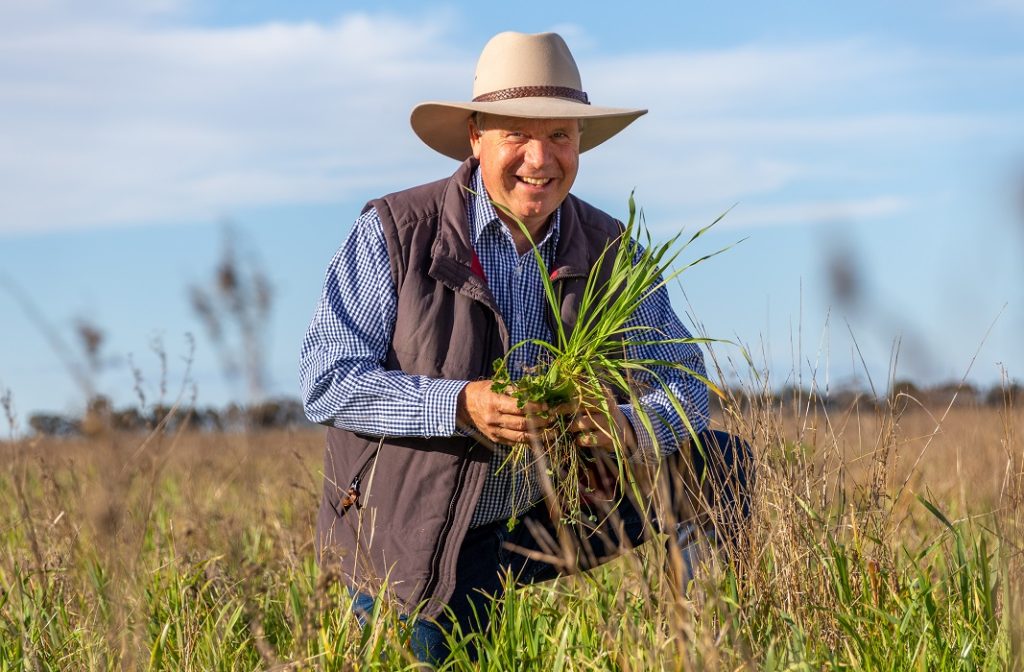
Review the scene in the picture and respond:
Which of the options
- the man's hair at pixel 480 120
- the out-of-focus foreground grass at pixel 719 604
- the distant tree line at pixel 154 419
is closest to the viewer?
the distant tree line at pixel 154 419

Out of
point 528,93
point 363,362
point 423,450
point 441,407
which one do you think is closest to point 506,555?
point 423,450

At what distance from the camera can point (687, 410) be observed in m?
3.45

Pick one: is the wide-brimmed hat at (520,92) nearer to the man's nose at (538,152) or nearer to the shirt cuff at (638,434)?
the man's nose at (538,152)

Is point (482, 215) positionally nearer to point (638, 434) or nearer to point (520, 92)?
point (520, 92)

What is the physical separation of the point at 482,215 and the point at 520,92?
0.39 m

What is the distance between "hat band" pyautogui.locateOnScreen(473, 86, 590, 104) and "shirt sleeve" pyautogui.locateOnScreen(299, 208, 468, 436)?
0.51 m

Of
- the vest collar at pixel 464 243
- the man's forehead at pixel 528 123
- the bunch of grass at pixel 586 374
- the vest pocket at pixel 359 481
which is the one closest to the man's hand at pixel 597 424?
the bunch of grass at pixel 586 374

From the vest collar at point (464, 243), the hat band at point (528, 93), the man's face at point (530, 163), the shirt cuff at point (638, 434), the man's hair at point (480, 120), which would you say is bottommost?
the shirt cuff at point (638, 434)

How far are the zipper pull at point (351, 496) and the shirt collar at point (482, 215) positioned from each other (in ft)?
2.61

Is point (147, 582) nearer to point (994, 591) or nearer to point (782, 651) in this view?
point (782, 651)

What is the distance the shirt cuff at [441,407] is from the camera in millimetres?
3152

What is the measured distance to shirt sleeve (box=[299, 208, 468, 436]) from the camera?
3201 mm

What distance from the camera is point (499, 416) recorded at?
306cm

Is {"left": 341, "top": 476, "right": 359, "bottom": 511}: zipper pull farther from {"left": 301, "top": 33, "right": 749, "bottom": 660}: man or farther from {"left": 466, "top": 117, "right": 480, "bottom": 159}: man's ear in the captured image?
{"left": 466, "top": 117, "right": 480, "bottom": 159}: man's ear
